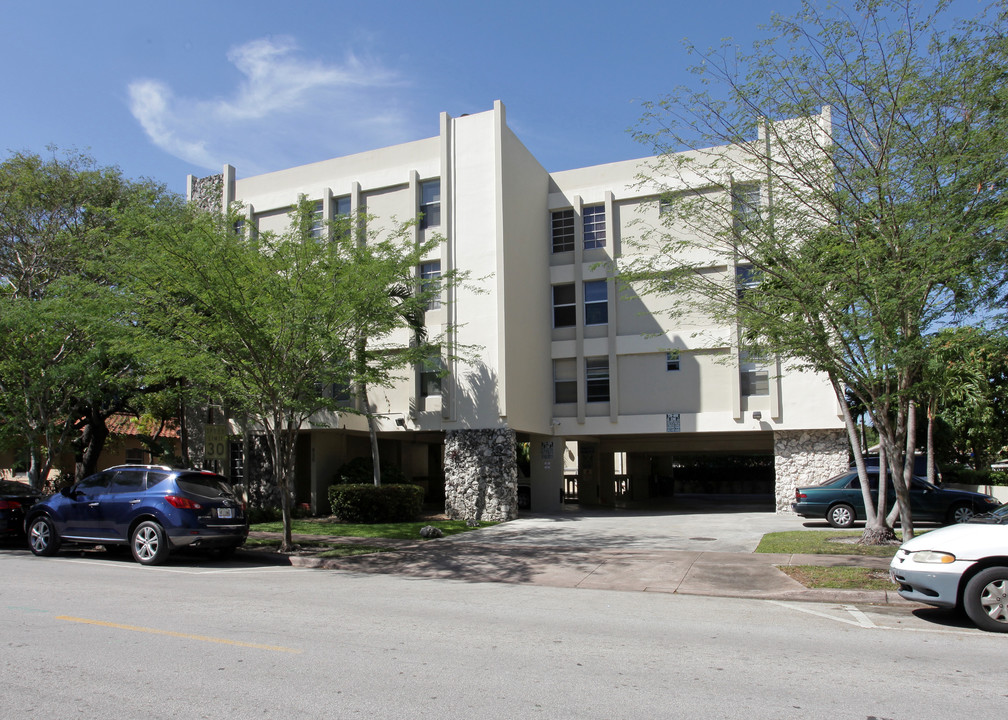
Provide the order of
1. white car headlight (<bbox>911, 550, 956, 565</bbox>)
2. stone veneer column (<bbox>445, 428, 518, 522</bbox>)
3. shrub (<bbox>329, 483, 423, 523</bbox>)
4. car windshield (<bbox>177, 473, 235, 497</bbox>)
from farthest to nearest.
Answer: stone veneer column (<bbox>445, 428, 518, 522</bbox>)
shrub (<bbox>329, 483, 423, 523</bbox>)
car windshield (<bbox>177, 473, 235, 497</bbox>)
white car headlight (<bbox>911, 550, 956, 565</bbox>)

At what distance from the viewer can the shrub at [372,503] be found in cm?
2025

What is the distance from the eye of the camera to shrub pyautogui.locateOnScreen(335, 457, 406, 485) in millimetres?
23094

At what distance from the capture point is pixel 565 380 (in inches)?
999

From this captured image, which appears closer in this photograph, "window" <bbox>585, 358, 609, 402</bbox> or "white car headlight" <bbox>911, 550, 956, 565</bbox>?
"white car headlight" <bbox>911, 550, 956, 565</bbox>

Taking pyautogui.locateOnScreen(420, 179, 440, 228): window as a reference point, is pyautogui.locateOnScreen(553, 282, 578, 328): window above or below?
below

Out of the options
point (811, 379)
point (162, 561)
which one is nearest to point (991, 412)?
point (811, 379)

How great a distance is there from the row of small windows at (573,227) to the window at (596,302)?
1313mm

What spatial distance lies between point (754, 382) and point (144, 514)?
1727 cm

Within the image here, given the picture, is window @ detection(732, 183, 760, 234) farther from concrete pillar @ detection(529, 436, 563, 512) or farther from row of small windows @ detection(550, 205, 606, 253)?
concrete pillar @ detection(529, 436, 563, 512)

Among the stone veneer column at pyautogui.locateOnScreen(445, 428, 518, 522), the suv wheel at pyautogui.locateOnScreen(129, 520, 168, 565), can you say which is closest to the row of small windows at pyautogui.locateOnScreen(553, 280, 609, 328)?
the stone veneer column at pyautogui.locateOnScreen(445, 428, 518, 522)

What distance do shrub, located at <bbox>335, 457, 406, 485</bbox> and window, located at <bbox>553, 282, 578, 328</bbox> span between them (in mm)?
7345

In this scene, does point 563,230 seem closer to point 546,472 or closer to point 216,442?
point 546,472

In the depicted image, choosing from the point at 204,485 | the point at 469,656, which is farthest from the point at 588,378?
the point at 469,656

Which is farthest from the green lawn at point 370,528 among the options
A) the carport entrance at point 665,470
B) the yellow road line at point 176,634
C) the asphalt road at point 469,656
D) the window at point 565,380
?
the carport entrance at point 665,470
